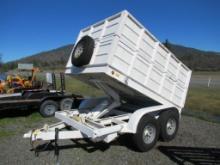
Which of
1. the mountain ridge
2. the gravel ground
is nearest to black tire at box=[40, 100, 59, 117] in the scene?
the gravel ground

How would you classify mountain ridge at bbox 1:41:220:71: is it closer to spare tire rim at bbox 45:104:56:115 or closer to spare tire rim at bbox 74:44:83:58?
spare tire rim at bbox 45:104:56:115

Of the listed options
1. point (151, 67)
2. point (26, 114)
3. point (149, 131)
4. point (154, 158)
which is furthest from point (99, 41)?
point (26, 114)

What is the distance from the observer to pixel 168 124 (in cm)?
629

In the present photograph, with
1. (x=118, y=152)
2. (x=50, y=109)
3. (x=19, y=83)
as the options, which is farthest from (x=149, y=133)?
(x=19, y=83)

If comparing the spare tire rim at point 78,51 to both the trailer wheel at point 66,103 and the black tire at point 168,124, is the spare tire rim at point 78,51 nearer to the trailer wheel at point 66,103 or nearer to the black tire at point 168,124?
the black tire at point 168,124

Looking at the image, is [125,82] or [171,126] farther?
[171,126]

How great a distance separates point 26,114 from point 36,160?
490cm

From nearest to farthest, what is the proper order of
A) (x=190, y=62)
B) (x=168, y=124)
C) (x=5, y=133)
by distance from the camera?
(x=168, y=124)
(x=5, y=133)
(x=190, y=62)

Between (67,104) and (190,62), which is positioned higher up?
(190,62)

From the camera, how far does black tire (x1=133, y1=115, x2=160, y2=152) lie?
5.30 m

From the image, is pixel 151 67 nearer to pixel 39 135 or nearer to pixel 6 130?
pixel 39 135

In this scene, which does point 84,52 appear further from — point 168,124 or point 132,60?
point 168,124

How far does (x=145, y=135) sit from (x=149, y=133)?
15 centimetres

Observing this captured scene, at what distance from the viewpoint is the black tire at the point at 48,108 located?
29.5 feet
